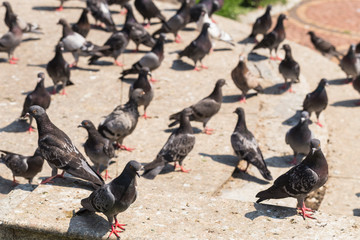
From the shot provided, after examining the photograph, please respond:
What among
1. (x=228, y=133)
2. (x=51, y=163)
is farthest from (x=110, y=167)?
(x=228, y=133)

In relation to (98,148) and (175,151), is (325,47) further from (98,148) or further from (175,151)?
(98,148)

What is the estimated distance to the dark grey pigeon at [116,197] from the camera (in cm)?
593

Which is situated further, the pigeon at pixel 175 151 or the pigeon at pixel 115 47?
the pigeon at pixel 115 47

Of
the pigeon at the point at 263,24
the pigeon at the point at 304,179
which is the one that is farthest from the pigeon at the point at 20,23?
the pigeon at the point at 304,179

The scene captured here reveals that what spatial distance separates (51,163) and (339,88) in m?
8.77

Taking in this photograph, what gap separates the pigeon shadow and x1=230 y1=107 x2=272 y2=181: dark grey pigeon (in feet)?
7.65

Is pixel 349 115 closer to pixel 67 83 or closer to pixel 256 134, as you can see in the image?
pixel 256 134

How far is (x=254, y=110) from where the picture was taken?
11828 millimetres

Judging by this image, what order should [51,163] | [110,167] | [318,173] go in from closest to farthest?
1. [318,173]
2. [51,163]
3. [110,167]

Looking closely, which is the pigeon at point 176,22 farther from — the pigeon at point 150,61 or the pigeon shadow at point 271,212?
the pigeon shadow at point 271,212

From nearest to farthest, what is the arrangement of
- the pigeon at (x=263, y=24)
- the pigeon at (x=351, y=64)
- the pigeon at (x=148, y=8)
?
the pigeon at (x=351, y=64) → the pigeon at (x=263, y=24) → the pigeon at (x=148, y=8)

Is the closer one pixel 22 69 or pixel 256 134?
pixel 256 134

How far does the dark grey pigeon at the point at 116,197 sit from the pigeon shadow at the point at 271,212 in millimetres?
1461

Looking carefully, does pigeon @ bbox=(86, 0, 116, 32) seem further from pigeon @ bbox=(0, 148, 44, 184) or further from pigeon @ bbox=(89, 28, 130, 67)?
pigeon @ bbox=(0, 148, 44, 184)
